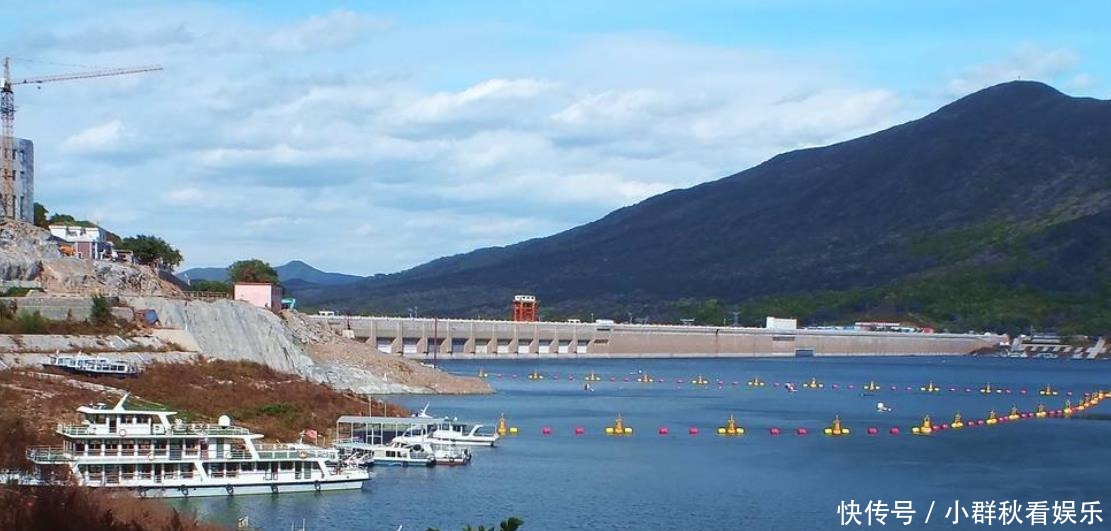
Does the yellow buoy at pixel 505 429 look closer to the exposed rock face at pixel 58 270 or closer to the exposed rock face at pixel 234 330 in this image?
the exposed rock face at pixel 234 330

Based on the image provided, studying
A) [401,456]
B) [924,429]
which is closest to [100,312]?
[401,456]

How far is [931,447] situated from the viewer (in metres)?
91.7

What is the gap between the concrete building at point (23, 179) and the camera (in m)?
116

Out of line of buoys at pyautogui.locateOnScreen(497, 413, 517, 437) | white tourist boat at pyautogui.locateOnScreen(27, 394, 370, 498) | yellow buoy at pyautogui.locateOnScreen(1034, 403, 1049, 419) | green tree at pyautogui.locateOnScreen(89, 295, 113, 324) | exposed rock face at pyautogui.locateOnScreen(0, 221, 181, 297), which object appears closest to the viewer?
white tourist boat at pyautogui.locateOnScreen(27, 394, 370, 498)

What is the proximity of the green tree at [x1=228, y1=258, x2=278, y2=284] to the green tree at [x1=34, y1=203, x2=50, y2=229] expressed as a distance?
680 inches

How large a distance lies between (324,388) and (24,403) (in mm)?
30337

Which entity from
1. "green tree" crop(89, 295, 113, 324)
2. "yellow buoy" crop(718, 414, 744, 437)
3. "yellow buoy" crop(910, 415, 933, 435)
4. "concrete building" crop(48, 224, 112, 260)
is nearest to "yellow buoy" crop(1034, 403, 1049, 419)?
"yellow buoy" crop(910, 415, 933, 435)

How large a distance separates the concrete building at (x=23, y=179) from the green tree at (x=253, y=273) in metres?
25.6

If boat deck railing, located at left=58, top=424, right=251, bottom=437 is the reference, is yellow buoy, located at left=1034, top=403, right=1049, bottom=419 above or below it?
below

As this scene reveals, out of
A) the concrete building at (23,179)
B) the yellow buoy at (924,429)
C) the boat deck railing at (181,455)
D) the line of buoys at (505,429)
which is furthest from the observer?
the concrete building at (23,179)

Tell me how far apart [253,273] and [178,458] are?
8468cm

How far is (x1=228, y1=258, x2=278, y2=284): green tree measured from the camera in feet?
467

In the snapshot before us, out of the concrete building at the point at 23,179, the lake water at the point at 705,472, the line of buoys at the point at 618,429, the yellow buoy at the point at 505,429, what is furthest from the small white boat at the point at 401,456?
the concrete building at the point at 23,179

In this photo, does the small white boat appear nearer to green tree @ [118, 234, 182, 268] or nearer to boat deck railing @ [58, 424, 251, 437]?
boat deck railing @ [58, 424, 251, 437]
